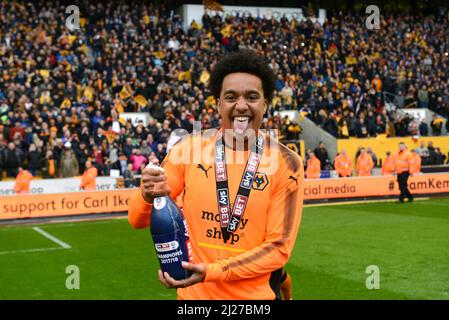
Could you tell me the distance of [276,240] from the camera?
3467mm

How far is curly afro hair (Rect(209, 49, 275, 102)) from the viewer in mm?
3598

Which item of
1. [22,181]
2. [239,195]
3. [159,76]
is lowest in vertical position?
[22,181]

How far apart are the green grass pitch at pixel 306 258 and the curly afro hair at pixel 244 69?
18.2 feet

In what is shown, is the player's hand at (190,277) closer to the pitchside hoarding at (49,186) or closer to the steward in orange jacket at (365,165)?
the pitchside hoarding at (49,186)

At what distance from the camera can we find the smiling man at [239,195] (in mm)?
3457

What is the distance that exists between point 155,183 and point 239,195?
50cm

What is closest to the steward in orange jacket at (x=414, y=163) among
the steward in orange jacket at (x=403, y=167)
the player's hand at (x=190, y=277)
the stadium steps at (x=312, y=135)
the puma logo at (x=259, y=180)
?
the steward in orange jacket at (x=403, y=167)

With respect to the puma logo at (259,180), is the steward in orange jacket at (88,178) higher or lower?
lower

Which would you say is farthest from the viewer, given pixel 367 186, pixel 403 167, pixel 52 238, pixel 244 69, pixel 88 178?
pixel 367 186

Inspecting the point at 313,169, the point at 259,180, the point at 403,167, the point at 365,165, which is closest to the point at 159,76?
the point at 313,169

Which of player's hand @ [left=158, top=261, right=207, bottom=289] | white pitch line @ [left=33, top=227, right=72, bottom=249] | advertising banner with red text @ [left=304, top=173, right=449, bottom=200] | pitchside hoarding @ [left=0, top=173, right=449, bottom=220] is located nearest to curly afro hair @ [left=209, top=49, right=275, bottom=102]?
player's hand @ [left=158, top=261, right=207, bottom=289]

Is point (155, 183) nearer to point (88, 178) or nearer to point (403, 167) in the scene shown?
point (88, 178)
